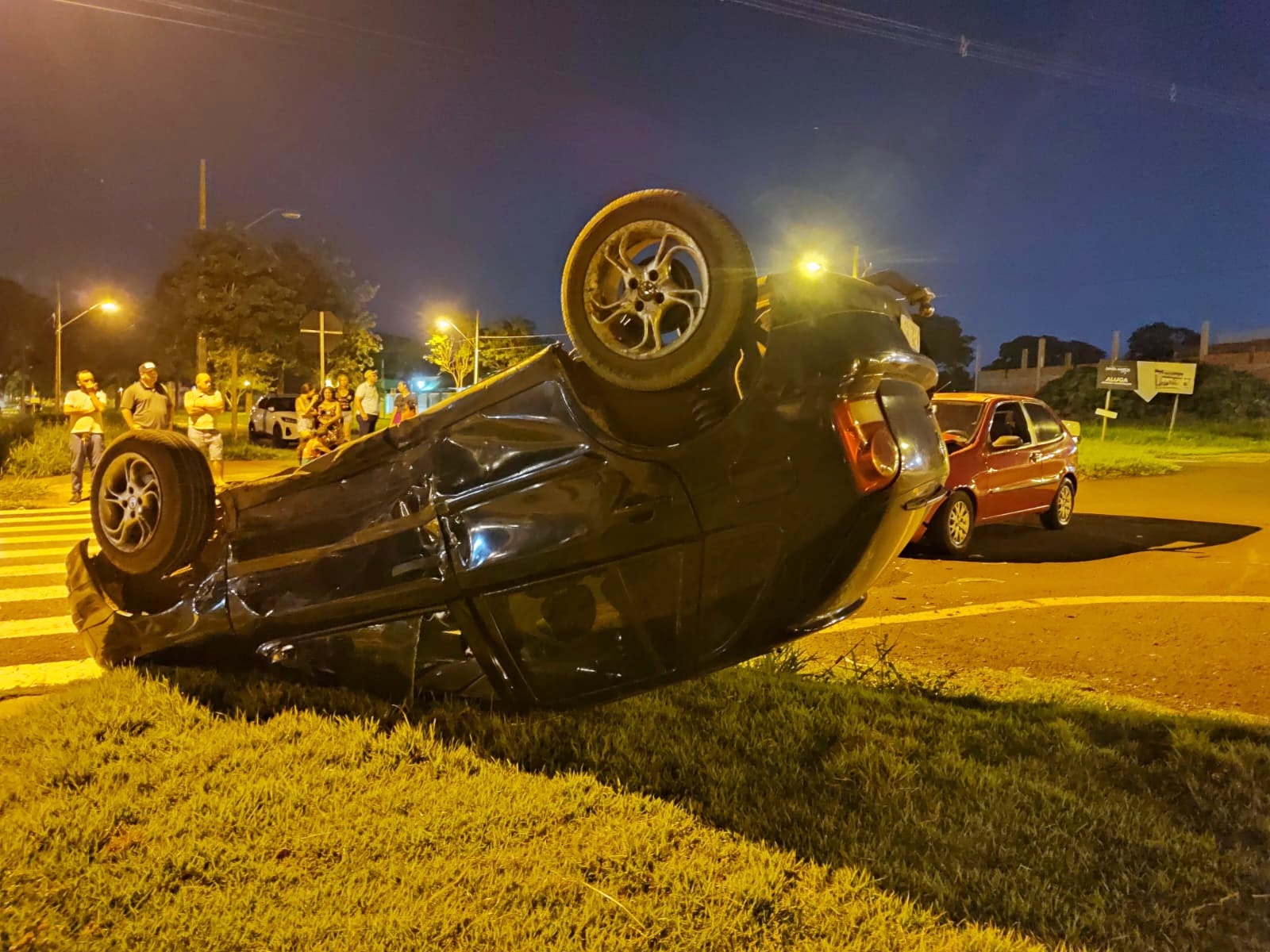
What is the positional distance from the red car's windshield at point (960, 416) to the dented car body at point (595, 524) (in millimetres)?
5997

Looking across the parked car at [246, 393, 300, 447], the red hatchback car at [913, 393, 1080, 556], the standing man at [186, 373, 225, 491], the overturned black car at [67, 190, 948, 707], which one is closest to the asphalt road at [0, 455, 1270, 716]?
the red hatchback car at [913, 393, 1080, 556]

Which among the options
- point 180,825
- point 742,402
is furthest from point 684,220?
point 180,825

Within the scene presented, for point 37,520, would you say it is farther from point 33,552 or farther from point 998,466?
point 998,466

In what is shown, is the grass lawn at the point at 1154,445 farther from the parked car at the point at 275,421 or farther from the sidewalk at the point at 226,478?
the parked car at the point at 275,421

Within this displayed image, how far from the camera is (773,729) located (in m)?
3.41

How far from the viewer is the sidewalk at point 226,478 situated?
35.7 feet

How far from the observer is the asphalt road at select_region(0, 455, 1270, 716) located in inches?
186

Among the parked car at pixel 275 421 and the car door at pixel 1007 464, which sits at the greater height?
the car door at pixel 1007 464

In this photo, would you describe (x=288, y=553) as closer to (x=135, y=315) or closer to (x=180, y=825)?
(x=180, y=825)

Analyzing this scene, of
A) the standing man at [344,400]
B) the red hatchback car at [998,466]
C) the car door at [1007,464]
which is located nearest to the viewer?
the red hatchback car at [998,466]

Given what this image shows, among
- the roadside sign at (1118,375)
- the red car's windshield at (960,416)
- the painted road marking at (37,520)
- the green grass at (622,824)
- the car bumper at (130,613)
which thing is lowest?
the painted road marking at (37,520)

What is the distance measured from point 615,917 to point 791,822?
74 centimetres

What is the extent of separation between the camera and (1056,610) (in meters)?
6.12

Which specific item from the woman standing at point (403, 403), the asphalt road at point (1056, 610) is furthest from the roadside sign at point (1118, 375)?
the woman standing at point (403, 403)
